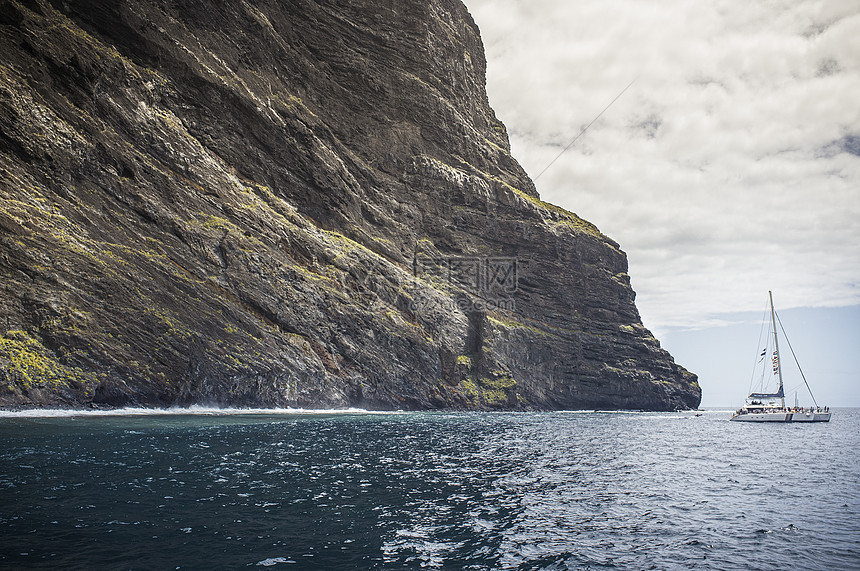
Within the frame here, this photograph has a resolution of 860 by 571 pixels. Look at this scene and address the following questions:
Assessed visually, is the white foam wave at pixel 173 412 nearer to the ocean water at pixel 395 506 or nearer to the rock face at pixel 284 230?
the rock face at pixel 284 230

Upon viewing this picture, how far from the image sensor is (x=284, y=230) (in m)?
70.8

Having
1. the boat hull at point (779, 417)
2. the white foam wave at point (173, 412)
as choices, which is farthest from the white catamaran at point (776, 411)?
the white foam wave at point (173, 412)

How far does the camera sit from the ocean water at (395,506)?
11.9 meters

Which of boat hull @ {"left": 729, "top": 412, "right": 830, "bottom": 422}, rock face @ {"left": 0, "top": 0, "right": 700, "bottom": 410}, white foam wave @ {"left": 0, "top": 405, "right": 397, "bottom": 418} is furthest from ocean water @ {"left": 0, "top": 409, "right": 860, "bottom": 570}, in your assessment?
boat hull @ {"left": 729, "top": 412, "right": 830, "bottom": 422}

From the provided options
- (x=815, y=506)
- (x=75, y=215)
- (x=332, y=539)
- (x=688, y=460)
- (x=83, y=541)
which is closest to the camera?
(x=83, y=541)

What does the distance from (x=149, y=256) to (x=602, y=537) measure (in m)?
56.2

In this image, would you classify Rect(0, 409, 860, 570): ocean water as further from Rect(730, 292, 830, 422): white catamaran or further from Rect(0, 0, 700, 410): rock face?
Rect(730, 292, 830, 422): white catamaran

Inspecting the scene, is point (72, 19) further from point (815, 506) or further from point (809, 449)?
point (809, 449)

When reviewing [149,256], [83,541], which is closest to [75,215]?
[149,256]

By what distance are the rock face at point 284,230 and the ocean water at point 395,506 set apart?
19.9 metres

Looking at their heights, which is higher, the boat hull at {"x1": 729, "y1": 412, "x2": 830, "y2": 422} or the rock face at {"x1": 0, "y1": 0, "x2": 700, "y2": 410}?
the rock face at {"x1": 0, "y1": 0, "x2": 700, "y2": 410}

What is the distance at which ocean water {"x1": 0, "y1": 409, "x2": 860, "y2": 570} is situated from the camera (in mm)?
11945

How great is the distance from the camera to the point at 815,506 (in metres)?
19.6

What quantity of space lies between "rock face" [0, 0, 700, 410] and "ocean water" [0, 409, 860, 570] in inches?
783
